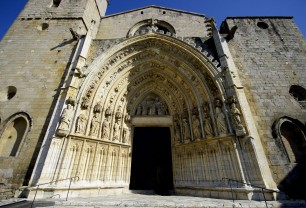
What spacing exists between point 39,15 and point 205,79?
975 cm

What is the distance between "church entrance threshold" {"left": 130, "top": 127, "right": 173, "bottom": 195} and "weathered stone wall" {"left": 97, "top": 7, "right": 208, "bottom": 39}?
20.9 ft

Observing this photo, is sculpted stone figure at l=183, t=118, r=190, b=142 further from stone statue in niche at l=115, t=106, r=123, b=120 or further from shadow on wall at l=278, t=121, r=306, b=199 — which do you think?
shadow on wall at l=278, t=121, r=306, b=199

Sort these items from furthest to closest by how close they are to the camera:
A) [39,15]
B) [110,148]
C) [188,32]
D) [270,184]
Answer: [188,32], [39,15], [110,148], [270,184]

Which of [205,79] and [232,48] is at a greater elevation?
[232,48]

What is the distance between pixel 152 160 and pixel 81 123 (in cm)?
327

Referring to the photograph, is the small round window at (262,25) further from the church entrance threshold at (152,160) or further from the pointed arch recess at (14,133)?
the pointed arch recess at (14,133)

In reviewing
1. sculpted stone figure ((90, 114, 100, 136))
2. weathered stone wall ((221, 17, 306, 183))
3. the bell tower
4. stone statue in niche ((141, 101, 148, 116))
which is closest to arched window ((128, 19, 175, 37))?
the bell tower

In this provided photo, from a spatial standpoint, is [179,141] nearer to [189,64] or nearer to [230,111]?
[230,111]

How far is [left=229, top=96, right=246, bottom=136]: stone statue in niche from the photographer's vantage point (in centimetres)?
504

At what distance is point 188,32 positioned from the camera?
10.2 metres

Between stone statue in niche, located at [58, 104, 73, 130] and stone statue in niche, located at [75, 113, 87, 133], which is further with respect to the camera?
stone statue in niche, located at [75, 113, 87, 133]

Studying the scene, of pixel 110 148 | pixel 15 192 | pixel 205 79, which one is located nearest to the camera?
pixel 15 192

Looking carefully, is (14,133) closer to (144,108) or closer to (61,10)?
(144,108)

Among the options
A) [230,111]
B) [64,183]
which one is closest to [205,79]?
[230,111]
